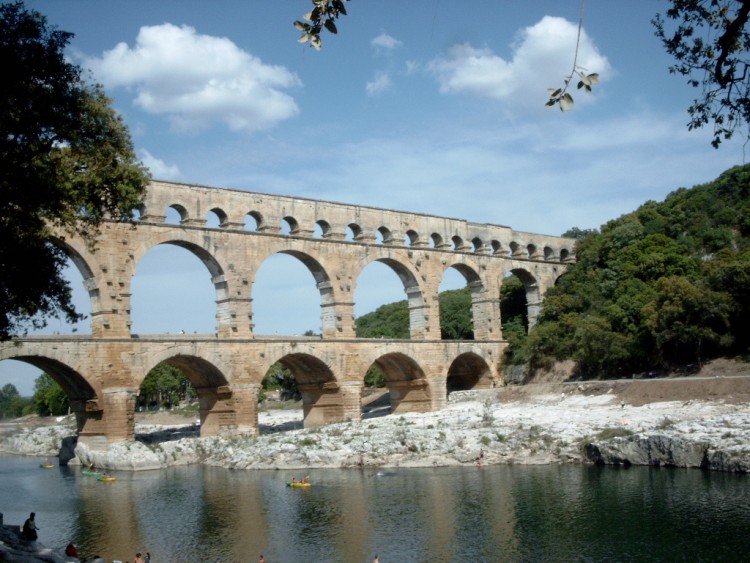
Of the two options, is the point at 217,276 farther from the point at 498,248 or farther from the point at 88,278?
the point at 498,248

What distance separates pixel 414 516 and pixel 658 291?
19621 millimetres

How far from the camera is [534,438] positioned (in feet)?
91.1

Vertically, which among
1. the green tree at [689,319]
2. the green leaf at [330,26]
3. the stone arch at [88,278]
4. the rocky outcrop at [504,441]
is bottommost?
the rocky outcrop at [504,441]

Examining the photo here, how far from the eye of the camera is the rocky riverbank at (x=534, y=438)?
2392 centimetres

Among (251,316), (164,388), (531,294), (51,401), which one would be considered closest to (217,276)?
(251,316)

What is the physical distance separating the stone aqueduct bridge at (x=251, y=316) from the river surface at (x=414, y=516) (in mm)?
4863

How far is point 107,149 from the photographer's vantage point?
52.2 ft

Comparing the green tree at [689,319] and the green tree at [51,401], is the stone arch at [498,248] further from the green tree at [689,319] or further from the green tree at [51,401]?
the green tree at [51,401]

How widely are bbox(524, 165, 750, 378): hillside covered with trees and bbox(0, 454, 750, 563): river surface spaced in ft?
34.9

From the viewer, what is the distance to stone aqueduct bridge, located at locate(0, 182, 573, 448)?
29.6m

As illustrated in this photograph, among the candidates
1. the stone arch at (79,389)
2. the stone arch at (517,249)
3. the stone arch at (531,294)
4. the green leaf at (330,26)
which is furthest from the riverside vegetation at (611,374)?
the green leaf at (330,26)

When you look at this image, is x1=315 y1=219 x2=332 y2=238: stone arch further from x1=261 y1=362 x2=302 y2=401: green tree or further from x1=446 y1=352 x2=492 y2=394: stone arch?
x1=261 y1=362 x2=302 y2=401: green tree

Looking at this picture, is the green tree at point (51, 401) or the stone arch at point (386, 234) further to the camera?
the green tree at point (51, 401)

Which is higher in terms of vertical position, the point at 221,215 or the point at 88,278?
the point at 221,215
